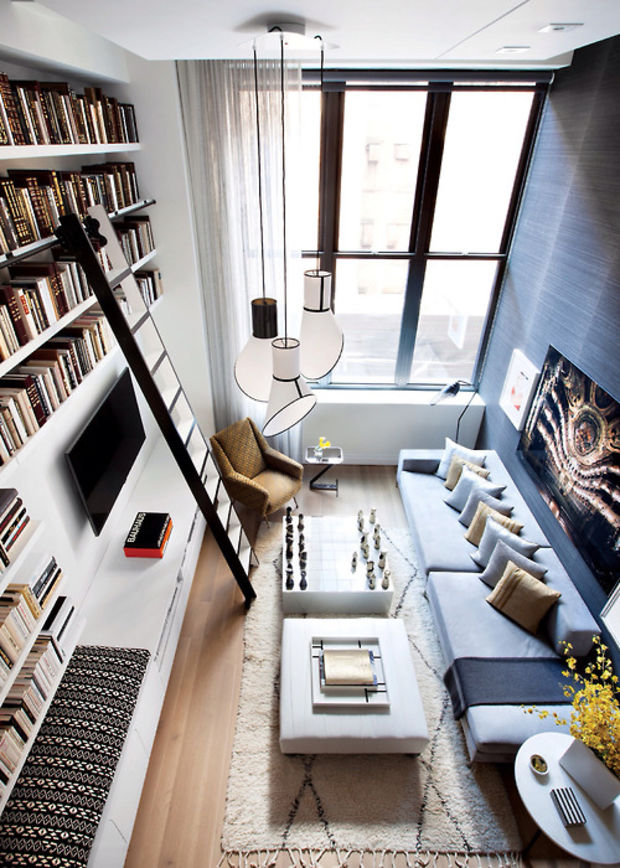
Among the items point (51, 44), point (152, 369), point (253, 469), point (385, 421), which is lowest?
point (253, 469)

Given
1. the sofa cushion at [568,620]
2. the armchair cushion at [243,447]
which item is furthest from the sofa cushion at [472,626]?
the armchair cushion at [243,447]

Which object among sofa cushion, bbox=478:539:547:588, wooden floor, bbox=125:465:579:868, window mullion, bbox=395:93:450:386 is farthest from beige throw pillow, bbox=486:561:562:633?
window mullion, bbox=395:93:450:386

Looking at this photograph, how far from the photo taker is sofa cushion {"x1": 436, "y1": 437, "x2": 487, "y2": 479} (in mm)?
4137

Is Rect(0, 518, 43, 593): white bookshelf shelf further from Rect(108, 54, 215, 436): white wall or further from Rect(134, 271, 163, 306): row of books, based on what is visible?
Rect(108, 54, 215, 436): white wall

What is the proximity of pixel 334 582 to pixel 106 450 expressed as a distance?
177 cm

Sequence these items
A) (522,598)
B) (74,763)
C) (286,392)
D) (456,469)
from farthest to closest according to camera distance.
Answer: (456,469) < (522,598) < (74,763) < (286,392)

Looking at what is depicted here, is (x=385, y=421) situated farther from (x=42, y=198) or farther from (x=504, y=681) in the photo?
(x=42, y=198)

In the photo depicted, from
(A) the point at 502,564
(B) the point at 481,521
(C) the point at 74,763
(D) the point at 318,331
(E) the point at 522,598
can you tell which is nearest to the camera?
(D) the point at 318,331

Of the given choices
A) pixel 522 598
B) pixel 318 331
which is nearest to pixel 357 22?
pixel 318 331

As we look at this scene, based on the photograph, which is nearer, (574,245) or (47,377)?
(47,377)

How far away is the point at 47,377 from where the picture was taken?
2287mm

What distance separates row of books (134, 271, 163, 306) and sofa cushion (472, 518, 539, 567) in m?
2.95

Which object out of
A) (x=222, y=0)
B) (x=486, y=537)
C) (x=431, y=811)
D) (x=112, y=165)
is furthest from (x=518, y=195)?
(x=431, y=811)

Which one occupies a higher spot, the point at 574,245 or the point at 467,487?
the point at 574,245
